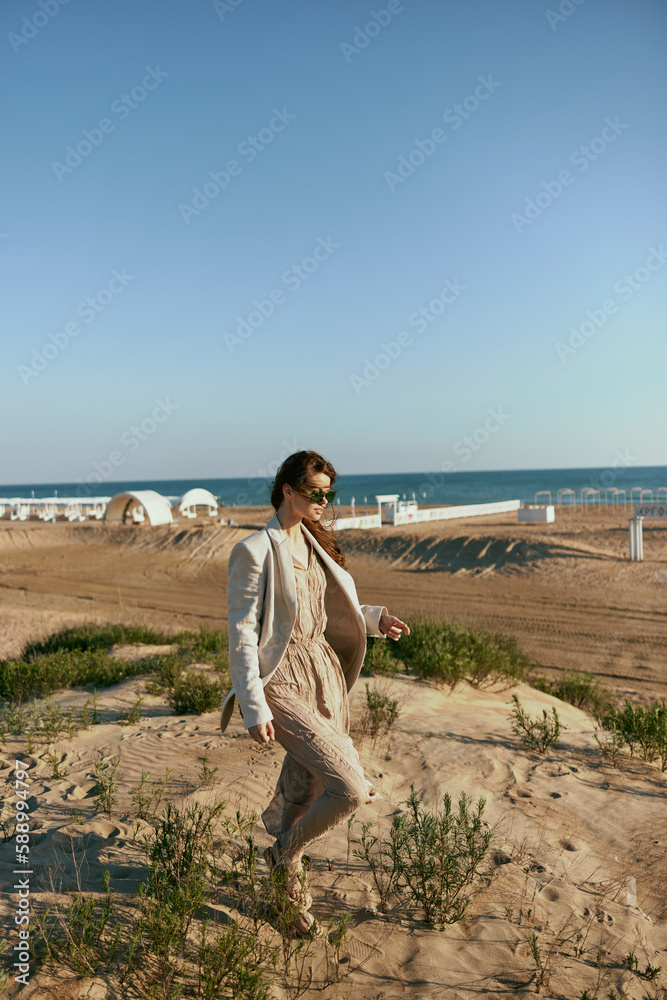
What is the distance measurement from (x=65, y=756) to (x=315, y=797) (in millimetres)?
2798

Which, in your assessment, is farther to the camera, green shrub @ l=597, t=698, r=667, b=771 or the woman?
green shrub @ l=597, t=698, r=667, b=771

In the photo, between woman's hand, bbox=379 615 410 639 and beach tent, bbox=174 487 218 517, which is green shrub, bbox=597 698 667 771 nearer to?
woman's hand, bbox=379 615 410 639

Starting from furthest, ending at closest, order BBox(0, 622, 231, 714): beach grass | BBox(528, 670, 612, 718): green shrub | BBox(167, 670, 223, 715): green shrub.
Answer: BBox(528, 670, 612, 718): green shrub < BBox(0, 622, 231, 714): beach grass < BBox(167, 670, 223, 715): green shrub

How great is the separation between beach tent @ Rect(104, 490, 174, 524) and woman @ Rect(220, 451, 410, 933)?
95.8 ft

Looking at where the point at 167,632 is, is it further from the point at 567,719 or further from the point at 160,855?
Result: the point at 160,855

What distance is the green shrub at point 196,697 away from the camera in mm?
5547

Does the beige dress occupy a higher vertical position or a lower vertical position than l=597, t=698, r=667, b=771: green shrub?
higher

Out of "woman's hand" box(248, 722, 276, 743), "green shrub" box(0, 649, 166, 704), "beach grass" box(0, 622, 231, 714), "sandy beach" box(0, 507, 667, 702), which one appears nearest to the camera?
"woman's hand" box(248, 722, 276, 743)

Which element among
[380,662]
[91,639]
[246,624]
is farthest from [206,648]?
[246,624]

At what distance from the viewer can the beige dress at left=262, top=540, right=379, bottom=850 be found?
7.83ft

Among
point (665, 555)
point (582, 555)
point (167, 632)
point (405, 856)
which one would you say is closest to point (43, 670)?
point (167, 632)

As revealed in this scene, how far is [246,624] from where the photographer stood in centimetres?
247

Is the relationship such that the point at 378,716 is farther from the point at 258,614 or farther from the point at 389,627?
the point at 258,614

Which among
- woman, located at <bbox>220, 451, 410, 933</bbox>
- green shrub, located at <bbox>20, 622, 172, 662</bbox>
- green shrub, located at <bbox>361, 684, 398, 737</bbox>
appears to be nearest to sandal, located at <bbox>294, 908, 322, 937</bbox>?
woman, located at <bbox>220, 451, 410, 933</bbox>
